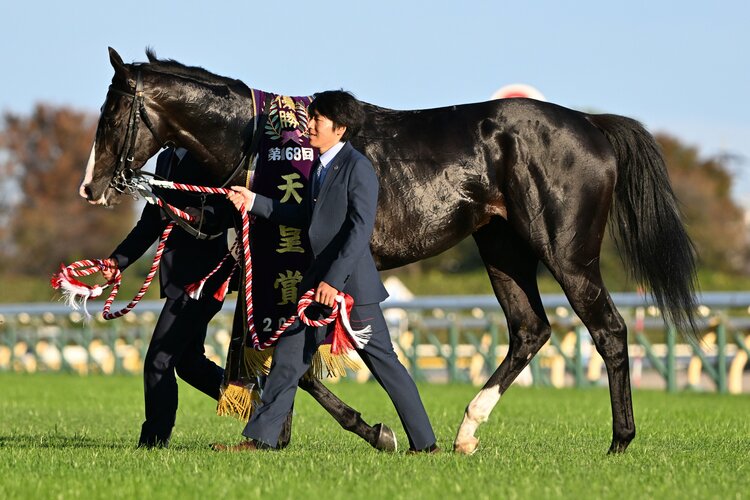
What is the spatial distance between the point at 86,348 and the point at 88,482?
64.2ft

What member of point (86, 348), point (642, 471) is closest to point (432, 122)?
point (642, 471)

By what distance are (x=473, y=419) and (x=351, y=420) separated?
28.3 inches

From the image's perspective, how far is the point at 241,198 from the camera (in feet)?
23.8

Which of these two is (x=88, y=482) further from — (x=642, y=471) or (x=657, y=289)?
(x=657, y=289)

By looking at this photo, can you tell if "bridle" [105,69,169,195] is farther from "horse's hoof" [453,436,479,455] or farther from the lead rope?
"horse's hoof" [453,436,479,455]

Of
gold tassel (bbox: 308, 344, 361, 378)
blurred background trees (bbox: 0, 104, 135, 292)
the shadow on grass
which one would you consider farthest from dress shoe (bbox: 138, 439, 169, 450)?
blurred background trees (bbox: 0, 104, 135, 292)

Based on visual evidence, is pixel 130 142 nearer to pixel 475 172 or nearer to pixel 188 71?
pixel 188 71

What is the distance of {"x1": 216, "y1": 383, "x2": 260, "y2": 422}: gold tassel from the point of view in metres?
7.55

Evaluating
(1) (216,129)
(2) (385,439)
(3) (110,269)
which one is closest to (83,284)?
(3) (110,269)

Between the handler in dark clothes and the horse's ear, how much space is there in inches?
29.6

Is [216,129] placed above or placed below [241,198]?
above

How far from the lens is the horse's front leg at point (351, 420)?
7586mm

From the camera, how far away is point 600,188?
314 inches

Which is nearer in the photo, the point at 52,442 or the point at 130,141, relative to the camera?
the point at 130,141
